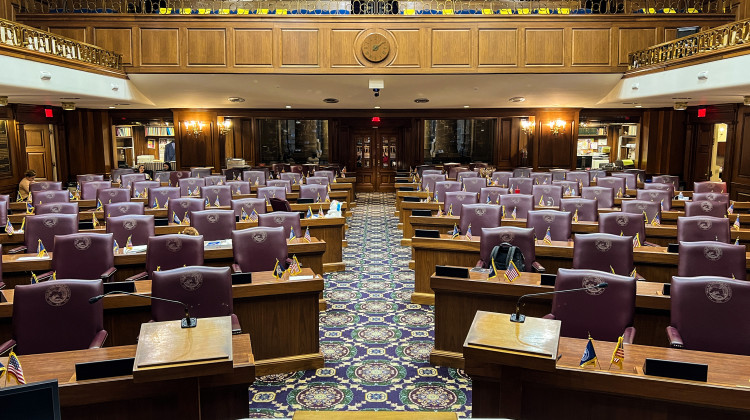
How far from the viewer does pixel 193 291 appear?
3.57 metres

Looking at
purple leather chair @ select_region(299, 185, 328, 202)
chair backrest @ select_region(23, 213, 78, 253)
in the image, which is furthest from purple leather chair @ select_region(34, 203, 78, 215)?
purple leather chair @ select_region(299, 185, 328, 202)

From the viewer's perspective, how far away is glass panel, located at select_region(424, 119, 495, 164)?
18281 millimetres

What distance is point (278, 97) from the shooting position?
14.0m

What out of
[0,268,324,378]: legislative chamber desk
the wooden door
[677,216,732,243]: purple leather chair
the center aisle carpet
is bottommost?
the center aisle carpet

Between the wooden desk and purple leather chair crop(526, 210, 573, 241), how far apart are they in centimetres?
407

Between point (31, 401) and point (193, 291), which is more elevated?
point (31, 401)

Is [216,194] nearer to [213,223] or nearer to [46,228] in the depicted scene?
[213,223]

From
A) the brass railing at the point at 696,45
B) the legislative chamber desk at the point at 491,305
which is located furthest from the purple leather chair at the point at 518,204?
the brass railing at the point at 696,45

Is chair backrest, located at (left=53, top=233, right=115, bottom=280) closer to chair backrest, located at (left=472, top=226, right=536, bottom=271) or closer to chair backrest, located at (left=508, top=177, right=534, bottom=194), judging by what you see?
chair backrest, located at (left=472, top=226, right=536, bottom=271)

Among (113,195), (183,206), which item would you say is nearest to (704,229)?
(183,206)

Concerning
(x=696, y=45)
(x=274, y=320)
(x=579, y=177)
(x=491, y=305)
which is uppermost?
(x=696, y=45)

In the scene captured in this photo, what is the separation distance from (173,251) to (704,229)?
16.9 ft

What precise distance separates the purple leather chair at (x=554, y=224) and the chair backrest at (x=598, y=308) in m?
2.54

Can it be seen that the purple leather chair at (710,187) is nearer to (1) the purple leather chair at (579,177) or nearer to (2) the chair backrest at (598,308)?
(1) the purple leather chair at (579,177)
